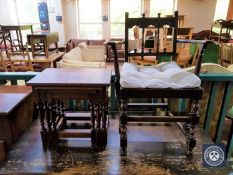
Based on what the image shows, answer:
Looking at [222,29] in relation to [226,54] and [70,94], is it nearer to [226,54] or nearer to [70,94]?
[226,54]

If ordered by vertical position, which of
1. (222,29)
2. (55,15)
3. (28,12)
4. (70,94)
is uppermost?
(28,12)

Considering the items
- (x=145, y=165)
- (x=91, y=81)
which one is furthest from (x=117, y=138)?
(x=91, y=81)

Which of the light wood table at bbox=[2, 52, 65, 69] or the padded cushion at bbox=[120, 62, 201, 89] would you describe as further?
the light wood table at bbox=[2, 52, 65, 69]

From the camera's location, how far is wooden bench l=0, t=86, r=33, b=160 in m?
1.34

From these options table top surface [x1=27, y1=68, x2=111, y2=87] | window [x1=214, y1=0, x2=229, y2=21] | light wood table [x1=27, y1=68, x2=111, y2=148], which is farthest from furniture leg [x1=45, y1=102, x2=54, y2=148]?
window [x1=214, y1=0, x2=229, y2=21]

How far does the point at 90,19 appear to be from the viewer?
734 centimetres

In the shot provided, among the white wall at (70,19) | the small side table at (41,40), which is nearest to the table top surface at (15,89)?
the small side table at (41,40)

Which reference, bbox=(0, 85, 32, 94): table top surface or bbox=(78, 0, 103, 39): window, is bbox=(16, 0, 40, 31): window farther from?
bbox=(0, 85, 32, 94): table top surface

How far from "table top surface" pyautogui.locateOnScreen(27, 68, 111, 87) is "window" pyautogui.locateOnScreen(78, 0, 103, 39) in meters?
6.31

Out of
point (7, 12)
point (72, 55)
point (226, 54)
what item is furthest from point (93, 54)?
point (7, 12)

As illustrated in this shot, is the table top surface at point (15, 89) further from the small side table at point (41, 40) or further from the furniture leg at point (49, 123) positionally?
the small side table at point (41, 40)

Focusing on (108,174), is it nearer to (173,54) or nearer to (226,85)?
(173,54)

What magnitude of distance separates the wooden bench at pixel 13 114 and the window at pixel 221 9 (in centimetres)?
740

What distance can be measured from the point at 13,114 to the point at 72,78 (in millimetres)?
529
